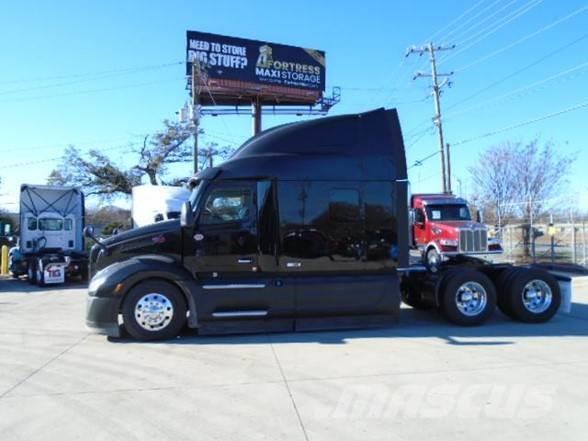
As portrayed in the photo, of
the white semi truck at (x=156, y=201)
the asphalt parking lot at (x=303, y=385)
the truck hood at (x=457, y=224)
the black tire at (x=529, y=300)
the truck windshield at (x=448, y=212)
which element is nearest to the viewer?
the asphalt parking lot at (x=303, y=385)

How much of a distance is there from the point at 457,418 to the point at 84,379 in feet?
13.1

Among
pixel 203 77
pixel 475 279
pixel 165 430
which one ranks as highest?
pixel 203 77

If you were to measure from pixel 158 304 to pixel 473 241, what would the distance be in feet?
46.7

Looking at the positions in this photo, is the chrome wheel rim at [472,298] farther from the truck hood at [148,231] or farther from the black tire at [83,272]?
the black tire at [83,272]

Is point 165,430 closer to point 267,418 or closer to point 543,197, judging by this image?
point 267,418

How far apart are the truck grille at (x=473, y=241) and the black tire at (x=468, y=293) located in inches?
412

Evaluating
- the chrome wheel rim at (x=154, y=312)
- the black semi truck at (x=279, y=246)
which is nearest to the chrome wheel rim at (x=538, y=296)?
the black semi truck at (x=279, y=246)

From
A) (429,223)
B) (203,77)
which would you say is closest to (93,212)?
(203,77)

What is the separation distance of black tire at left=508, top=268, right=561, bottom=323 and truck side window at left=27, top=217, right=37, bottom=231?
17033mm

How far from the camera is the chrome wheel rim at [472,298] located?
914 centimetres

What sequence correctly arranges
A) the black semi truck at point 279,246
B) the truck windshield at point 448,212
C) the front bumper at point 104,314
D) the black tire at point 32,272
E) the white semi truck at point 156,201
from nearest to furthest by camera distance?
the front bumper at point 104,314 → the black semi truck at point 279,246 → the black tire at point 32,272 → the white semi truck at point 156,201 → the truck windshield at point 448,212

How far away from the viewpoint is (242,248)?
8.41m

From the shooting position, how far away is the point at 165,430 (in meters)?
4.55

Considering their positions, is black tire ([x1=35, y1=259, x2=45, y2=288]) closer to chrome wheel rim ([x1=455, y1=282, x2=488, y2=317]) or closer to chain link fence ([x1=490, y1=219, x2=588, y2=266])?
chrome wheel rim ([x1=455, y1=282, x2=488, y2=317])
